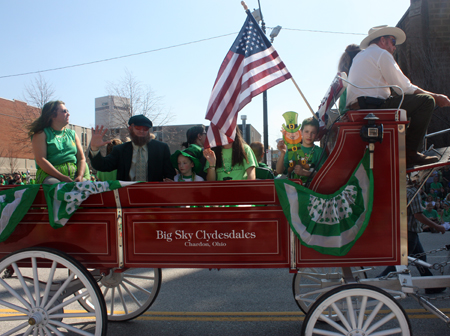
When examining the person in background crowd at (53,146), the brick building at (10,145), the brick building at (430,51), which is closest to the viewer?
the person in background crowd at (53,146)

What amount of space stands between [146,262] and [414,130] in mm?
2431

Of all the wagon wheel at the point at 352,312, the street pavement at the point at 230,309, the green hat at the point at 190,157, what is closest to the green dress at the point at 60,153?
the green hat at the point at 190,157

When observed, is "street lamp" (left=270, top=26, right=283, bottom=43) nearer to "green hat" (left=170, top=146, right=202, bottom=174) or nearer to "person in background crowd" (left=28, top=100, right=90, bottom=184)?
"green hat" (left=170, top=146, right=202, bottom=174)

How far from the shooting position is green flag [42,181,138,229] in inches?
97.7

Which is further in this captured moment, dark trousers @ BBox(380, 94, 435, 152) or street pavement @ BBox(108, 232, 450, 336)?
street pavement @ BBox(108, 232, 450, 336)

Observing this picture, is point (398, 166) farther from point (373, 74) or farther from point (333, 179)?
point (373, 74)

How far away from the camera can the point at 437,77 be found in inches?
543

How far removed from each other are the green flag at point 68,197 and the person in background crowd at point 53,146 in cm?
68

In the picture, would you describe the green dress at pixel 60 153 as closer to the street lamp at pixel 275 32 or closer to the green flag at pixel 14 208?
the green flag at pixel 14 208

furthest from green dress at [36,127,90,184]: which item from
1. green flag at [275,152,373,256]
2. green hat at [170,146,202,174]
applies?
green flag at [275,152,373,256]

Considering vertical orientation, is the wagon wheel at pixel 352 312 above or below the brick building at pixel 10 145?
below

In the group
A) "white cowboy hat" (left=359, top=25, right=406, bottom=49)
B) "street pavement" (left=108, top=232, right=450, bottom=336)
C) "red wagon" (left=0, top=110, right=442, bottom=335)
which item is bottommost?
"street pavement" (left=108, top=232, right=450, bottom=336)

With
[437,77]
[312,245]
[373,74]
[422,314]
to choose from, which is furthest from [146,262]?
[437,77]

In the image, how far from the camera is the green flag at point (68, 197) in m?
2.48
